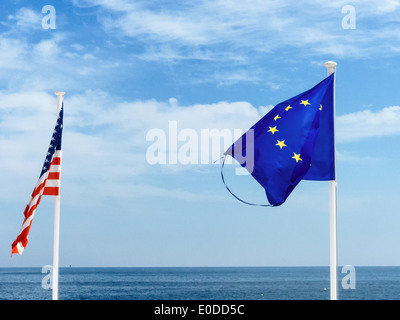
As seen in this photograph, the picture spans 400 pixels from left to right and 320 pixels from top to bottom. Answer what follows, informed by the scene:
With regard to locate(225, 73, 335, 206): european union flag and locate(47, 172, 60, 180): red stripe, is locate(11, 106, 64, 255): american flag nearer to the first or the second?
locate(47, 172, 60, 180): red stripe

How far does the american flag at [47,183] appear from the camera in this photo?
14.5 meters

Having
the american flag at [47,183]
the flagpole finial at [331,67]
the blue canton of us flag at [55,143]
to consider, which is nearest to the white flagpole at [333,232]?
the flagpole finial at [331,67]

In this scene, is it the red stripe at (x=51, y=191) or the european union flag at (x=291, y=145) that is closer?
the european union flag at (x=291, y=145)

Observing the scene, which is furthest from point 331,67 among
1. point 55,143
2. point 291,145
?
point 55,143

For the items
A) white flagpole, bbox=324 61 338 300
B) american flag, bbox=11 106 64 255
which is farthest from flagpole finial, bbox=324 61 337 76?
american flag, bbox=11 106 64 255

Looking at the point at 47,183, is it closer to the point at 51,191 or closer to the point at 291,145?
the point at 51,191

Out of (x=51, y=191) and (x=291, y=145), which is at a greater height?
(x=291, y=145)

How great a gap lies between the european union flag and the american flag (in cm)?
404

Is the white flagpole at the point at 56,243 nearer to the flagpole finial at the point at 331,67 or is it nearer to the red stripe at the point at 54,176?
the red stripe at the point at 54,176

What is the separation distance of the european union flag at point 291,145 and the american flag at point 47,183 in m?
4.04

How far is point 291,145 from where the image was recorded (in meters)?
13.3

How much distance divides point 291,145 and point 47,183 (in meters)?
5.47
